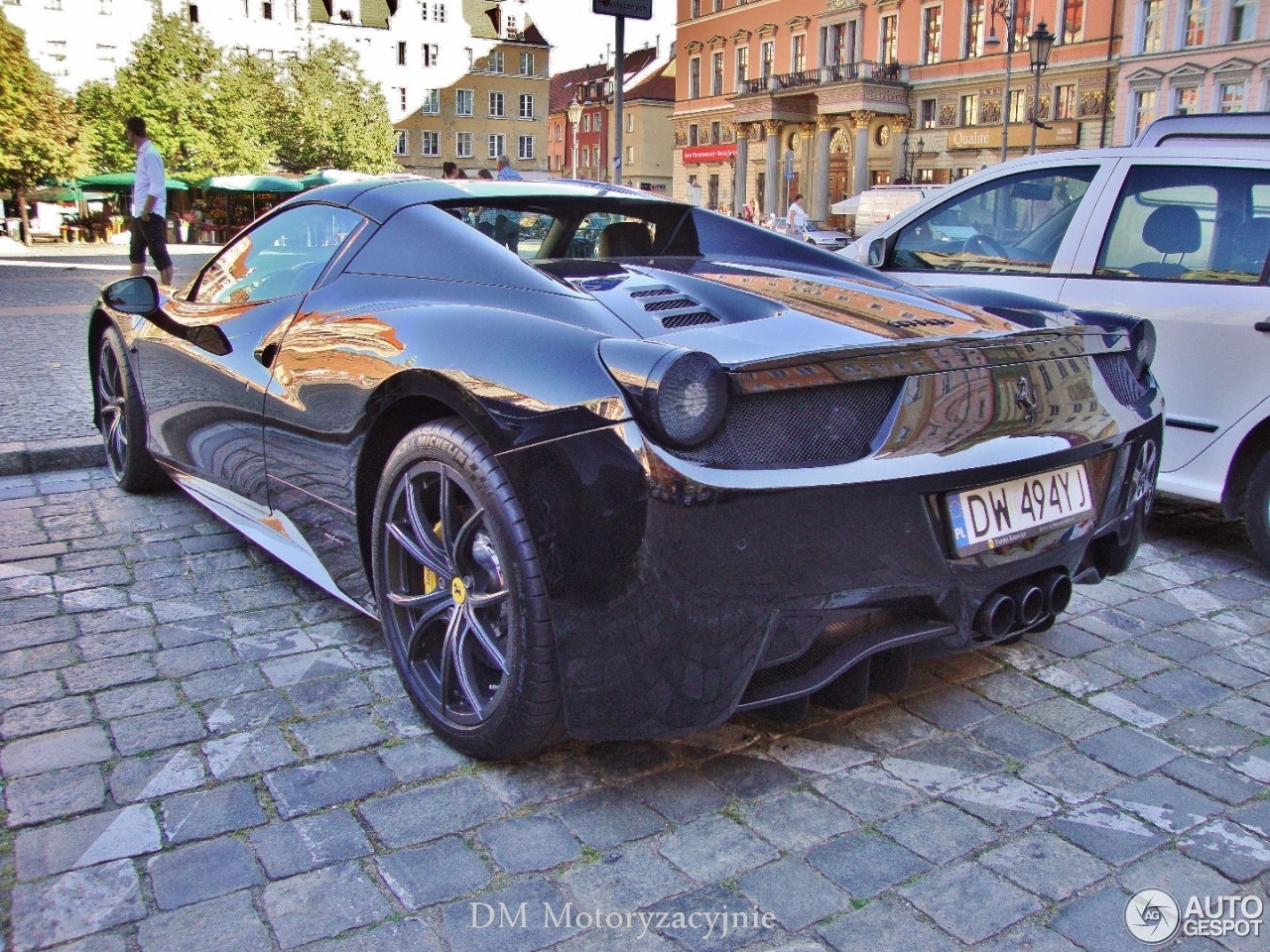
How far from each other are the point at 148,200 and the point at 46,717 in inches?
382

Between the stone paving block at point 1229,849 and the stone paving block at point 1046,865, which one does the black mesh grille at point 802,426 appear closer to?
the stone paving block at point 1046,865

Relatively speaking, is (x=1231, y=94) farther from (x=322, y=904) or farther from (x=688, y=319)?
(x=322, y=904)

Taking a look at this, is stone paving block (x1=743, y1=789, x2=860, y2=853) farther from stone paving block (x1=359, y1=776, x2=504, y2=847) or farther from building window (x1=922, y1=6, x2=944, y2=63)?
building window (x1=922, y1=6, x2=944, y2=63)

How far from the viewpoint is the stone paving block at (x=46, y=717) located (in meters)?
2.66

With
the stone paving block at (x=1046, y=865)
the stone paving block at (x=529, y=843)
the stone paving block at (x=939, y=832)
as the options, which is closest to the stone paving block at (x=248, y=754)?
the stone paving block at (x=529, y=843)

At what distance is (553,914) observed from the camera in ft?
6.45

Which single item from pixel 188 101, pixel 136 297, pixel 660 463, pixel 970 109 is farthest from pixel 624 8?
pixel 970 109

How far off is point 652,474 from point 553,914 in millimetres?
804

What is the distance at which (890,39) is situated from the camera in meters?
53.2

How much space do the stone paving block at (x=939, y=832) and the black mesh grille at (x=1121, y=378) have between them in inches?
45.9

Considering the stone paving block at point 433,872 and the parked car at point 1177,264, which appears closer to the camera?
the stone paving block at point 433,872

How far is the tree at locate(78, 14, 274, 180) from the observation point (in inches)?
1673

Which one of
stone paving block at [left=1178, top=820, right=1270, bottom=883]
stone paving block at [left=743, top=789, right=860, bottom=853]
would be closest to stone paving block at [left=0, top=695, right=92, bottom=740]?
stone paving block at [left=743, top=789, right=860, bottom=853]

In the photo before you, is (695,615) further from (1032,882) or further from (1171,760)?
(1171,760)
